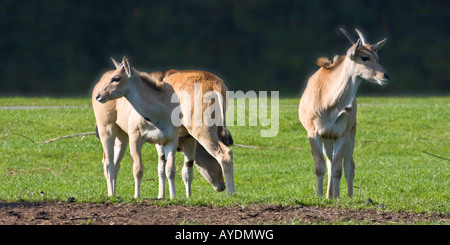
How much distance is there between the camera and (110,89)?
1038cm

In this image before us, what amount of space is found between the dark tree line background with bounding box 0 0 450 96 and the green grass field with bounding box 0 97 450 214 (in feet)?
42.6

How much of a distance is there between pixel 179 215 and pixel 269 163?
27.8 feet

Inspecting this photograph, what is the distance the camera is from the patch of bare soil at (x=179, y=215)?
814 cm

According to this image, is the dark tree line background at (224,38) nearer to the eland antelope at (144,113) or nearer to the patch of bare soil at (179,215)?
the eland antelope at (144,113)

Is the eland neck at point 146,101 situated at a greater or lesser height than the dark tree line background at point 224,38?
lesser

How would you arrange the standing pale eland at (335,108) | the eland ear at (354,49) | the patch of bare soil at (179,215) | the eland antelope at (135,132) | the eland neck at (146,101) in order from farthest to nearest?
the eland antelope at (135,132), the eland neck at (146,101), the standing pale eland at (335,108), the eland ear at (354,49), the patch of bare soil at (179,215)

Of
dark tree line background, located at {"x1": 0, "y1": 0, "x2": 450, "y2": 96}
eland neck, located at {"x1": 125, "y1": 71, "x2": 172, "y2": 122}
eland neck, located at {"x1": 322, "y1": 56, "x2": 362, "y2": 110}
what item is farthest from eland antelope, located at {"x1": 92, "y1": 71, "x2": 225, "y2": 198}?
dark tree line background, located at {"x1": 0, "y1": 0, "x2": 450, "y2": 96}

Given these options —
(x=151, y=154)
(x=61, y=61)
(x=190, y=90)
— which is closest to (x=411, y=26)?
(x=61, y=61)

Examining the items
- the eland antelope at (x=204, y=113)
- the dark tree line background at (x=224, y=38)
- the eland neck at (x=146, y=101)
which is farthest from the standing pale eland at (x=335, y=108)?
the dark tree line background at (x=224, y=38)

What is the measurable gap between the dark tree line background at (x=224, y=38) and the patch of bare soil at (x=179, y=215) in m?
26.8

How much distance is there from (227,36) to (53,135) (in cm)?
2129

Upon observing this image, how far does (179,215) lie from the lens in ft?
27.8

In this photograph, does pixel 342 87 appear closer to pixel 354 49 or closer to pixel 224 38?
pixel 354 49
